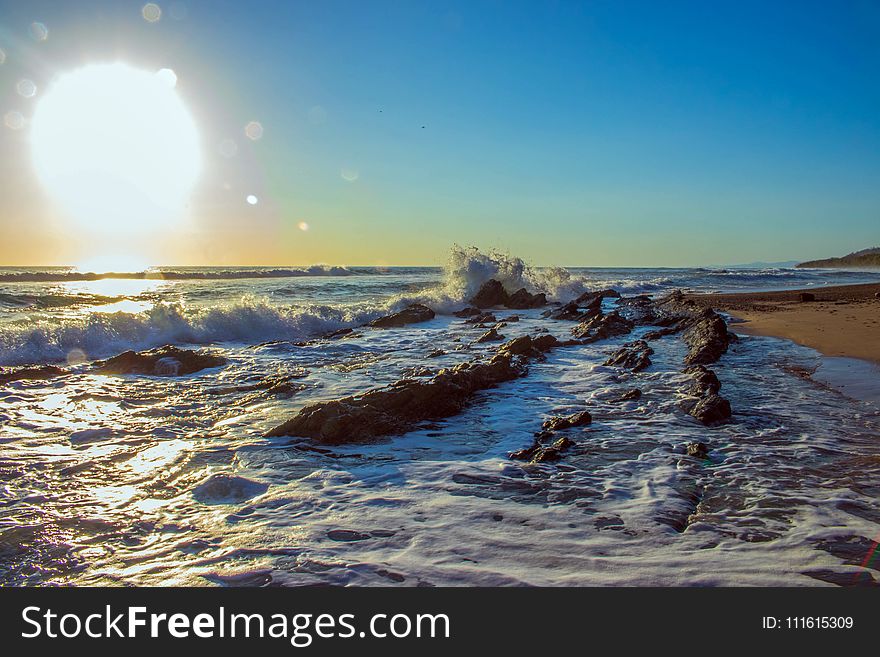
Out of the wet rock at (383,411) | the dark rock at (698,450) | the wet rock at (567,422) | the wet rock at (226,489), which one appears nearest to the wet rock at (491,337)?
the wet rock at (383,411)

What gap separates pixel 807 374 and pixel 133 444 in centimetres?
937

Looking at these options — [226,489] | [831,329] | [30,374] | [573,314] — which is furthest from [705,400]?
[573,314]

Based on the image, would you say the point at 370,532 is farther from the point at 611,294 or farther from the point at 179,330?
the point at 611,294

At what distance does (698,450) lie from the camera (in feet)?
16.4

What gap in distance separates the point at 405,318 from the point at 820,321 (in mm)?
12102

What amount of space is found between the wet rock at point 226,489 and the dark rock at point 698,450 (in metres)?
3.85

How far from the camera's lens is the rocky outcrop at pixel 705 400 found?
6.04 metres

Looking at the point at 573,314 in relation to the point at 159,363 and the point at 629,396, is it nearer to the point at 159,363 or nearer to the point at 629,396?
the point at 629,396

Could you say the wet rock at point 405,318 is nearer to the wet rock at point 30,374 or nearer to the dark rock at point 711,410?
the wet rock at point 30,374

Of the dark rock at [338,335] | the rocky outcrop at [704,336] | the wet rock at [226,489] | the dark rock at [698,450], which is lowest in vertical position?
the wet rock at [226,489]

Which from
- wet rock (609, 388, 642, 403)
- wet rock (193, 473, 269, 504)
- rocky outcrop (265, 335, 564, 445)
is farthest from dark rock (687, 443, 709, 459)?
wet rock (193, 473, 269, 504)

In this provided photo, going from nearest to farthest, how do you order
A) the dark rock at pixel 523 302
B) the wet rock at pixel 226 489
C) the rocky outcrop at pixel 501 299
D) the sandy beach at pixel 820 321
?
the wet rock at pixel 226 489, the sandy beach at pixel 820 321, the dark rock at pixel 523 302, the rocky outcrop at pixel 501 299
